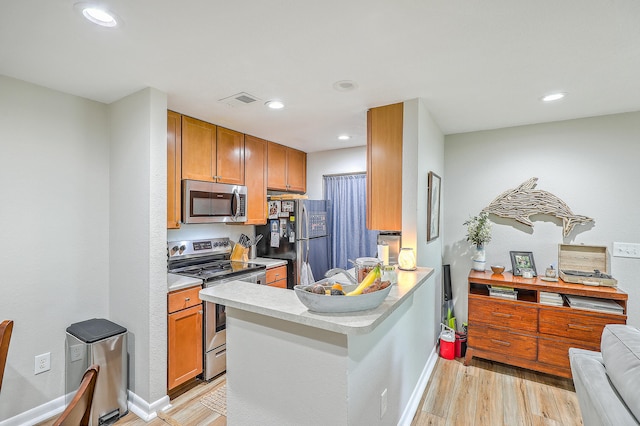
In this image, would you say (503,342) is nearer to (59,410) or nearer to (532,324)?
(532,324)

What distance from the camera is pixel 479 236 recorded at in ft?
10.3

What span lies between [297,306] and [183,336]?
1623mm

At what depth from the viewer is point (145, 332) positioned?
2240mm

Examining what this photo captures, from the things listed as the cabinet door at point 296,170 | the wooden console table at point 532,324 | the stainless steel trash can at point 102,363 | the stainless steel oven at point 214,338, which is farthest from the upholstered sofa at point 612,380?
the cabinet door at point 296,170

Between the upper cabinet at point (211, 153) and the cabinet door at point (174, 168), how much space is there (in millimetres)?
52

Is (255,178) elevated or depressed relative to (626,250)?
elevated

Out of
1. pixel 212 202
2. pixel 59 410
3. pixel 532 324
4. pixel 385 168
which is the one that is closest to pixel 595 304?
pixel 532 324

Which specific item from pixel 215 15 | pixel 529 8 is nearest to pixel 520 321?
pixel 529 8

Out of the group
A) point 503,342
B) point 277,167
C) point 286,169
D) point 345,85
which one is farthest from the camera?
point 286,169

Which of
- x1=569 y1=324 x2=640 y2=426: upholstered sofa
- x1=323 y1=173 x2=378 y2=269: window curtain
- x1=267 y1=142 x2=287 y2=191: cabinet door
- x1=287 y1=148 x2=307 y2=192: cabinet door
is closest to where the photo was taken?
x1=569 y1=324 x2=640 y2=426: upholstered sofa

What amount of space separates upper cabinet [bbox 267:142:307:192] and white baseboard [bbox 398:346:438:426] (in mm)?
2623

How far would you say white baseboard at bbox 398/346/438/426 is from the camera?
81.4 inches

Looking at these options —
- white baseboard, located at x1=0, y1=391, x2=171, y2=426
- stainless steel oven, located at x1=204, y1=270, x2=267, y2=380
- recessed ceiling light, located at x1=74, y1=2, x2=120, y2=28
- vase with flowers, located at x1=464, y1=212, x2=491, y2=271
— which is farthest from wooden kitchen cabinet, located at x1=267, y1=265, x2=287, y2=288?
recessed ceiling light, located at x1=74, y1=2, x2=120, y2=28

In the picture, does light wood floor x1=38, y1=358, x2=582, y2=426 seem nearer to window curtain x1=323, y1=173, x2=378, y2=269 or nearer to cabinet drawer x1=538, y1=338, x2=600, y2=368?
cabinet drawer x1=538, y1=338, x2=600, y2=368
